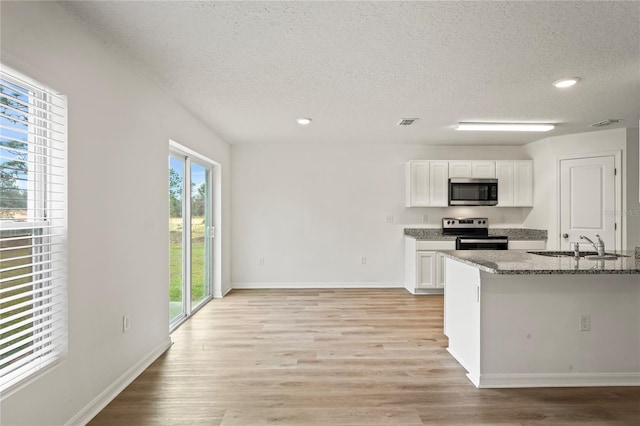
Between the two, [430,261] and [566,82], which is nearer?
[566,82]

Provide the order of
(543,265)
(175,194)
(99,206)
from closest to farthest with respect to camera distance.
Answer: (99,206), (543,265), (175,194)

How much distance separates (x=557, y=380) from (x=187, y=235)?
3812 mm

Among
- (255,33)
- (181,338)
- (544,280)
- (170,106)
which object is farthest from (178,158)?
(544,280)

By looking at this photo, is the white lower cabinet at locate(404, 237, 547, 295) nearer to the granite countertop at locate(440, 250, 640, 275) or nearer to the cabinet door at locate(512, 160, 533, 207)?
the cabinet door at locate(512, 160, 533, 207)

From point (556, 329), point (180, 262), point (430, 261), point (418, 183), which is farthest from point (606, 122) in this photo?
point (180, 262)

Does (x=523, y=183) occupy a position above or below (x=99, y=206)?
above

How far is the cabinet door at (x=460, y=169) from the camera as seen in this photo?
5594 millimetres

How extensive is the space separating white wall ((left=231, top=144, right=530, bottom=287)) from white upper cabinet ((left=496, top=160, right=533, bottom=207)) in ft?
0.94

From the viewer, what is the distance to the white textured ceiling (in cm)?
196

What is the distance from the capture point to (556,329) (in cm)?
262

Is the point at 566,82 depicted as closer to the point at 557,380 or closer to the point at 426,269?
the point at 557,380

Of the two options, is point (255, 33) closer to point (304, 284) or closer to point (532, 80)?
point (532, 80)

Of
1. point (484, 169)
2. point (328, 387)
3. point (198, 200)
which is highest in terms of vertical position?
point (484, 169)

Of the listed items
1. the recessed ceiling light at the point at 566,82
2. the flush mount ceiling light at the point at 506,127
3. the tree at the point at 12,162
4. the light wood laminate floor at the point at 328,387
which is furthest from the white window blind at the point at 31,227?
the flush mount ceiling light at the point at 506,127
